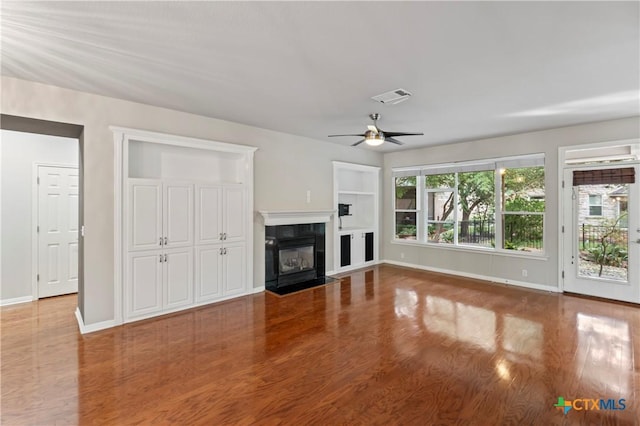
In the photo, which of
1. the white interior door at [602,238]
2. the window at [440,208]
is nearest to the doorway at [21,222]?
the window at [440,208]

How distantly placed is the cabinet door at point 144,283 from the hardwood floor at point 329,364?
0.23 metres

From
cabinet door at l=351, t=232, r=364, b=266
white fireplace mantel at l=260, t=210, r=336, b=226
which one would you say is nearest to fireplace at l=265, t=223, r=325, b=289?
white fireplace mantel at l=260, t=210, r=336, b=226

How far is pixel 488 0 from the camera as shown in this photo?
6.38 feet

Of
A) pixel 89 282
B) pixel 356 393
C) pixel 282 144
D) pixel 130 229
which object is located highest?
pixel 282 144

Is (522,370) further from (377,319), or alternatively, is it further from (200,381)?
(200,381)

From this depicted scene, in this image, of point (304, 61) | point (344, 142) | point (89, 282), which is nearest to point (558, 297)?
point (344, 142)

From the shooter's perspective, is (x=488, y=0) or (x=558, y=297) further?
(x=558, y=297)

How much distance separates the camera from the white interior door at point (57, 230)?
4.79 metres

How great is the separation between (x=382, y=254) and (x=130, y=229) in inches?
220

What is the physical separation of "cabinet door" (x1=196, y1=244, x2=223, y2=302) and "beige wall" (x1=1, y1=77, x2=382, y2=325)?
0.66 metres

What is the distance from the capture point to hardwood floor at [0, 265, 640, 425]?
2.17 meters

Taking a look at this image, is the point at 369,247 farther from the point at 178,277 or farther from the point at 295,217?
the point at 178,277

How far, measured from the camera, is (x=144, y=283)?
12.9ft

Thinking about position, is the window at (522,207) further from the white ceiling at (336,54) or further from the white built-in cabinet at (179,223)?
the white built-in cabinet at (179,223)
